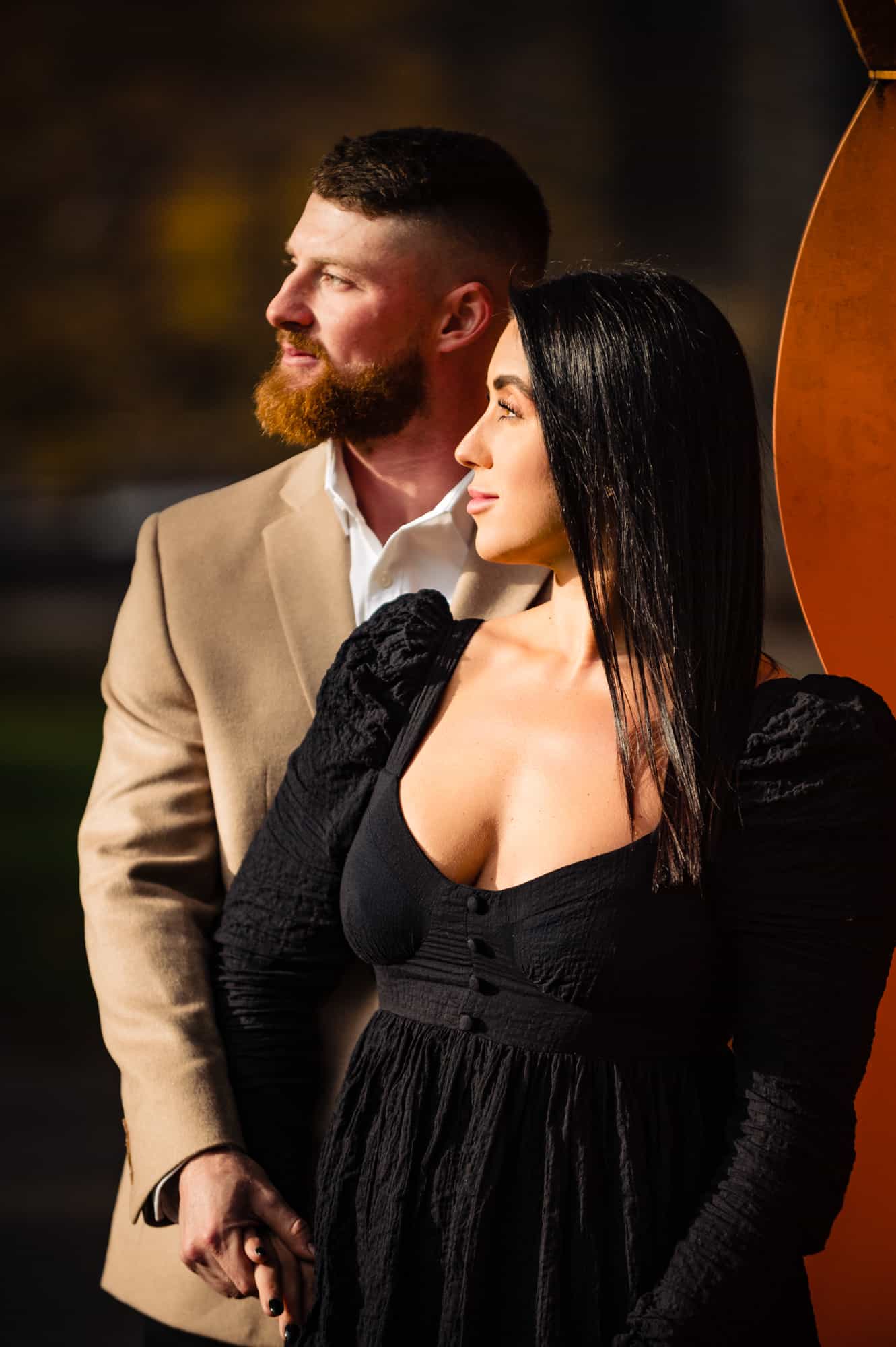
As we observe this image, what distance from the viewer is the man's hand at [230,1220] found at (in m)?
1.60

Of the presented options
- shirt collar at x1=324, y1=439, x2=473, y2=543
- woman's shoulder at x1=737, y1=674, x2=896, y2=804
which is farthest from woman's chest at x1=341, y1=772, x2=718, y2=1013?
shirt collar at x1=324, y1=439, x2=473, y2=543

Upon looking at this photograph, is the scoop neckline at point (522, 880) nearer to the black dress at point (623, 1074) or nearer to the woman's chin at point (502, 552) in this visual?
the black dress at point (623, 1074)

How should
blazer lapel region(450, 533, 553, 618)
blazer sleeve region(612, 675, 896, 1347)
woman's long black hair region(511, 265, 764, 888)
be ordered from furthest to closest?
blazer lapel region(450, 533, 553, 618) → woman's long black hair region(511, 265, 764, 888) → blazer sleeve region(612, 675, 896, 1347)

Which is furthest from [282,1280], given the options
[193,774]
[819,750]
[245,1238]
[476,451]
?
[476,451]

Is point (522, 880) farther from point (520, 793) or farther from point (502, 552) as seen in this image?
point (502, 552)

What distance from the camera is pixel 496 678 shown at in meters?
1.61

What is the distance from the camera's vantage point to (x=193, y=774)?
191 cm

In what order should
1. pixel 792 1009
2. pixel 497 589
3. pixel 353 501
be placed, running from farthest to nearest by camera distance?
pixel 353 501 < pixel 497 589 < pixel 792 1009

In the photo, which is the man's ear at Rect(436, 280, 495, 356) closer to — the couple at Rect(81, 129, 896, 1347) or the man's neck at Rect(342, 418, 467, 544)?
the man's neck at Rect(342, 418, 467, 544)

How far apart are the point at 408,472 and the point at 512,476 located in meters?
0.51

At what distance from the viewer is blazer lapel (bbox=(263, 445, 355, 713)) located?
6.26 ft

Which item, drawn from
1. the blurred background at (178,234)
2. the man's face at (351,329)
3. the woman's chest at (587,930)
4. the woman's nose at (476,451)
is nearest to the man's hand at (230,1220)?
the woman's chest at (587,930)

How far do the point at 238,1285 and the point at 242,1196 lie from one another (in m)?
0.09

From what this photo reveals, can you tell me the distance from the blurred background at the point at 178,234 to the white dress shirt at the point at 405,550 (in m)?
1.44
